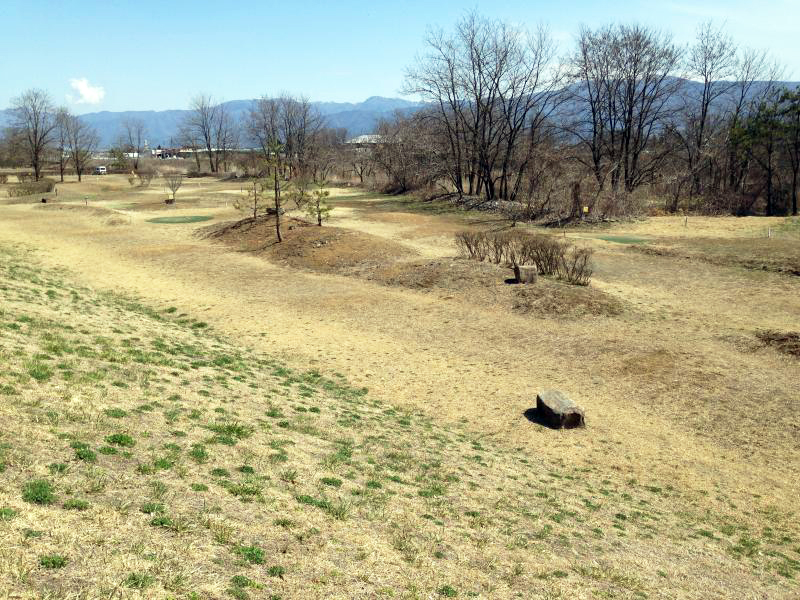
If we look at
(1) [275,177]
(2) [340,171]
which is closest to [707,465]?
(1) [275,177]

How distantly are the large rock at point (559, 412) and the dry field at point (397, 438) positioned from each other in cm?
26

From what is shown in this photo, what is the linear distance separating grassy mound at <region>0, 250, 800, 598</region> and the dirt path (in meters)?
1.18

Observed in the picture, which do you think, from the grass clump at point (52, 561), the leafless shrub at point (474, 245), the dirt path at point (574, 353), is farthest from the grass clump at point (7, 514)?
the leafless shrub at point (474, 245)

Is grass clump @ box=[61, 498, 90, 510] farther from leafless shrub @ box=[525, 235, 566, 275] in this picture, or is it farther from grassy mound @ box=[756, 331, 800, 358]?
leafless shrub @ box=[525, 235, 566, 275]

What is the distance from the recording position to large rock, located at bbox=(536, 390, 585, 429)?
11430 mm

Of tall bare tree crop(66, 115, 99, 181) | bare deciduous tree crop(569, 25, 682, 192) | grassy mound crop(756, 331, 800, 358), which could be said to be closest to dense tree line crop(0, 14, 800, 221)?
bare deciduous tree crop(569, 25, 682, 192)

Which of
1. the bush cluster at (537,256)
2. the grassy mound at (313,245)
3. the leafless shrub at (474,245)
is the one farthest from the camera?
the grassy mound at (313,245)

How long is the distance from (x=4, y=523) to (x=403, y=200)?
167ft

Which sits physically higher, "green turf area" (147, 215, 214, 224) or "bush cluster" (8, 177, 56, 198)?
"bush cluster" (8, 177, 56, 198)

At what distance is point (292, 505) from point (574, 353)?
10.6 m

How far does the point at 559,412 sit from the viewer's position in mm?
11383

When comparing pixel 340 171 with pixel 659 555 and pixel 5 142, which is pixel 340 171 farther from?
pixel 659 555

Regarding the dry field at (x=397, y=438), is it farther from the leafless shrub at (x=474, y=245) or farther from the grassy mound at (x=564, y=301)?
the leafless shrub at (x=474, y=245)

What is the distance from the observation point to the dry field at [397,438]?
5.74 meters
